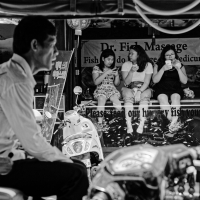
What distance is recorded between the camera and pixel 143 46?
9.24m

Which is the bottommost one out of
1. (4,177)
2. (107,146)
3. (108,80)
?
(107,146)

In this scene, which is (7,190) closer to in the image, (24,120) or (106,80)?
(24,120)

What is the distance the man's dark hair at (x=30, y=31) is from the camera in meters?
2.78

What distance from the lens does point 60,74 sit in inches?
258

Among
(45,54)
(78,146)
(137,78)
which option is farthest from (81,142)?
(45,54)

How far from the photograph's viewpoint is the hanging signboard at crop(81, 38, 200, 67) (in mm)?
9188

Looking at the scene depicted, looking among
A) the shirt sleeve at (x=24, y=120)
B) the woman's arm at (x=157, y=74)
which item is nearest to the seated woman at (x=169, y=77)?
the woman's arm at (x=157, y=74)

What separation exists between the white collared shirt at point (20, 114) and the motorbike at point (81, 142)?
274 centimetres

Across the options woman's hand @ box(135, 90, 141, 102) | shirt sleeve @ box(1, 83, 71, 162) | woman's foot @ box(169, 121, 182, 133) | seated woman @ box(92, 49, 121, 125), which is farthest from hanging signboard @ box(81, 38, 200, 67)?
shirt sleeve @ box(1, 83, 71, 162)

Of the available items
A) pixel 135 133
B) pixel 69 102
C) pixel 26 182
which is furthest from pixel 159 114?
pixel 26 182

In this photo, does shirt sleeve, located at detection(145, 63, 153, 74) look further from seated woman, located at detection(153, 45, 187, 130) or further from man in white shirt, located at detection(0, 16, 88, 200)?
man in white shirt, located at detection(0, 16, 88, 200)

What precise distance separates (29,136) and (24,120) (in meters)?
0.09

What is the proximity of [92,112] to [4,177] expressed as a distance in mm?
3916

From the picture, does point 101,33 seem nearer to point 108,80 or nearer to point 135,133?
point 108,80
